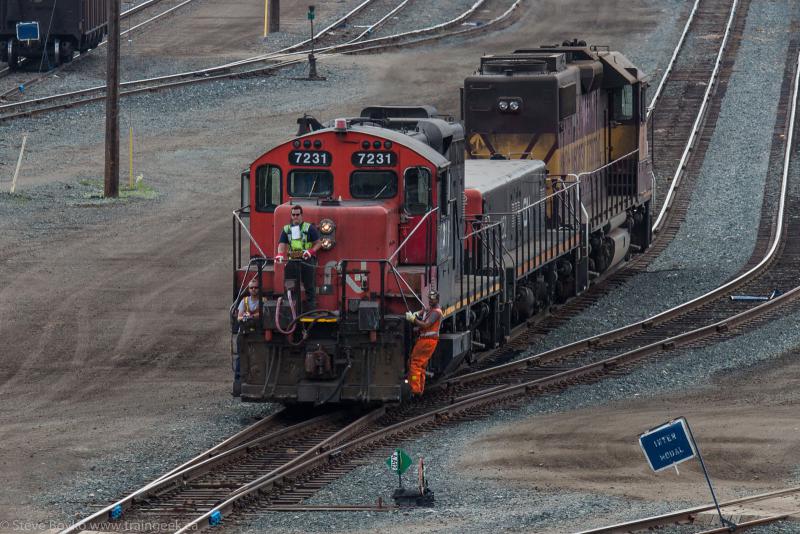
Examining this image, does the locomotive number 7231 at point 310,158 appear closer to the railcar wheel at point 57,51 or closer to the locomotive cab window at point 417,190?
the locomotive cab window at point 417,190

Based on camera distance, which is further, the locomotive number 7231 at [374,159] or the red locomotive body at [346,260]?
the locomotive number 7231 at [374,159]

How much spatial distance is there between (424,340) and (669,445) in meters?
5.06

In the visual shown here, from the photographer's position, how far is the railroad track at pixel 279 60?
142ft

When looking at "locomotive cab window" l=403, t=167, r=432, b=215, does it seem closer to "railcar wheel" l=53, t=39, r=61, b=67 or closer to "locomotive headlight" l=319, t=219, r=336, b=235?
"locomotive headlight" l=319, t=219, r=336, b=235

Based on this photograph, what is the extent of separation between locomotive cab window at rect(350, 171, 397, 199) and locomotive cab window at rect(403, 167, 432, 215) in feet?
0.54

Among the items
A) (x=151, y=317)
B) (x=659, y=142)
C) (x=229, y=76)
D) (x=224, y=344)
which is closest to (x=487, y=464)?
(x=224, y=344)

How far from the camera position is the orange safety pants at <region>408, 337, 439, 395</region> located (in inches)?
705

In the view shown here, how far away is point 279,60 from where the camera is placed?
50281 millimetres

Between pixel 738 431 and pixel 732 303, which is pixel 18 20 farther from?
pixel 738 431

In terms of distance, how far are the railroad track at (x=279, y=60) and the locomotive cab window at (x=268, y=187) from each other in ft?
79.2

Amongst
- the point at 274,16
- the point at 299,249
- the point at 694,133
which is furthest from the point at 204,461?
the point at 274,16

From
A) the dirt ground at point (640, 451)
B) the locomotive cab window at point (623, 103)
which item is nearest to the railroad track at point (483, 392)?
the dirt ground at point (640, 451)

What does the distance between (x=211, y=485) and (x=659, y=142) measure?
27.4m

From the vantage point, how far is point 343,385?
704 inches
